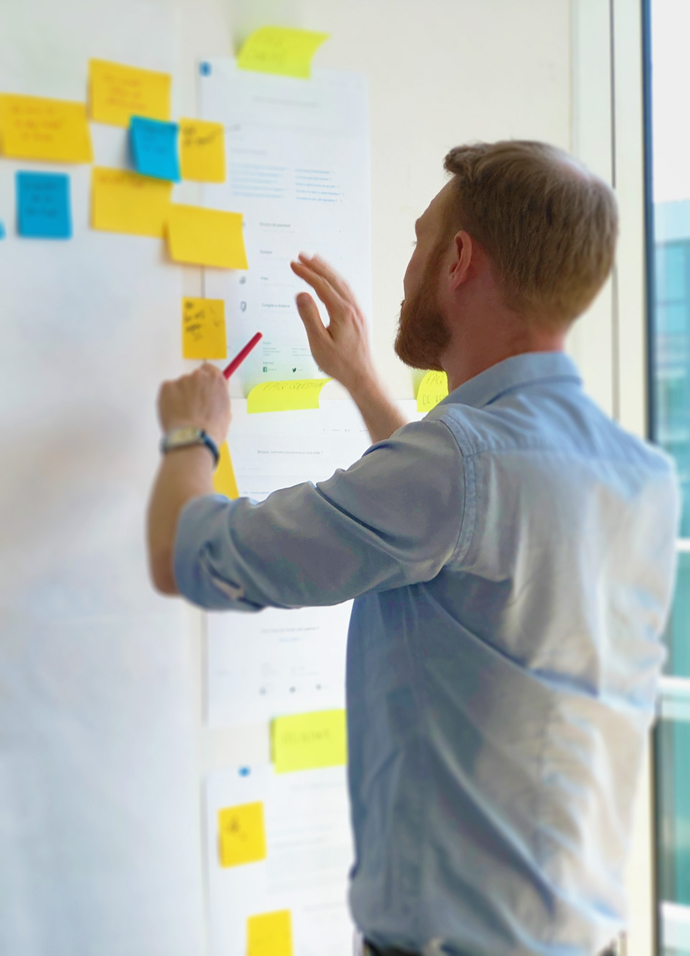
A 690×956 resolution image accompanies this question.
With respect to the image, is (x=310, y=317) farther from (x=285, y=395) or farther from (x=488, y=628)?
(x=488, y=628)

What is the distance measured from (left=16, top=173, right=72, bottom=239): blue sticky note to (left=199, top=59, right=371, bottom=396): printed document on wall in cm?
16

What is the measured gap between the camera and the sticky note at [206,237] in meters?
0.91

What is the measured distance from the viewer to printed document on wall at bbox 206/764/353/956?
0.97m

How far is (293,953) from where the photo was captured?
102cm

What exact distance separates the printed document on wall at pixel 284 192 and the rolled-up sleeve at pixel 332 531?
0.29 metres

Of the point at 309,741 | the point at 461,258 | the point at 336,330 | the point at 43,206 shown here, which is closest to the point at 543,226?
the point at 461,258

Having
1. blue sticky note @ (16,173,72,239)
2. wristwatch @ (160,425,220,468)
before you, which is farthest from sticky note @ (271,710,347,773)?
blue sticky note @ (16,173,72,239)

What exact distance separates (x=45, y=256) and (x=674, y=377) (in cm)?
95

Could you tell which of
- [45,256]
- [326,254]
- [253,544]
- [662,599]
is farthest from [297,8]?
[662,599]

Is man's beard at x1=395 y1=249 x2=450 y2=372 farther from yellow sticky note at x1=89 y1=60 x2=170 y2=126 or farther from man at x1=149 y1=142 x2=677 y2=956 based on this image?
yellow sticky note at x1=89 y1=60 x2=170 y2=126

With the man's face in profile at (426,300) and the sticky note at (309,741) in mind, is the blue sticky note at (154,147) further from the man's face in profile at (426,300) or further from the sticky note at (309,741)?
the sticky note at (309,741)

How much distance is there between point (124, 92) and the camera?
88 cm

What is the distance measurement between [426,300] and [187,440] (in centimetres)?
32

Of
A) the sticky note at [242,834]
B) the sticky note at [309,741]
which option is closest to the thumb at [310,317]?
the sticky note at [309,741]
